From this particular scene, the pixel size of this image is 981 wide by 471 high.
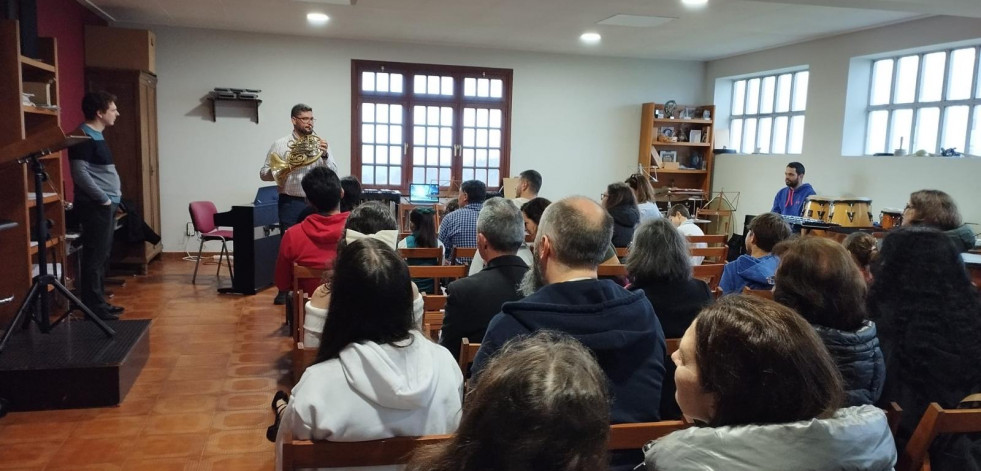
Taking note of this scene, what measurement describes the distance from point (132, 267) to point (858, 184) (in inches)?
294

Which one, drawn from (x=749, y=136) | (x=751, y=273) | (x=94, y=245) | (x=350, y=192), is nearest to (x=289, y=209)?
(x=350, y=192)

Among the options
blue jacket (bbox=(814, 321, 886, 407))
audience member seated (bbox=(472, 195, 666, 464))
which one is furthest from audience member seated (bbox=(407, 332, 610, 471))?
blue jacket (bbox=(814, 321, 886, 407))

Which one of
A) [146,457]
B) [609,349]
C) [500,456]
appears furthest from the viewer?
[146,457]

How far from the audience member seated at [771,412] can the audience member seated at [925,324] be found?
0.91 m

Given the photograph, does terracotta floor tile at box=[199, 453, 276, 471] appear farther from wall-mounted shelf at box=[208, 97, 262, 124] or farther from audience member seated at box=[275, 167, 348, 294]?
wall-mounted shelf at box=[208, 97, 262, 124]

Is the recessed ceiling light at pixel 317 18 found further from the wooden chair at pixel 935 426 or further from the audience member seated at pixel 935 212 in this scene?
the wooden chair at pixel 935 426

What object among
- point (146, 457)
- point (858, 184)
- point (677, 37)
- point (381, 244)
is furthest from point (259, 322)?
point (858, 184)

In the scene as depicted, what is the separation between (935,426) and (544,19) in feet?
18.7

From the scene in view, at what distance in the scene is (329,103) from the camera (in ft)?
26.0

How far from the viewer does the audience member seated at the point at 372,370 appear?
131 cm

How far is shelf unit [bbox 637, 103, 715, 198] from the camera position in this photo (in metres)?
8.77

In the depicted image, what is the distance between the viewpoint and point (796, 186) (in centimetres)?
675

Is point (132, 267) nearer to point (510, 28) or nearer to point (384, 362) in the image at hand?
point (510, 28)

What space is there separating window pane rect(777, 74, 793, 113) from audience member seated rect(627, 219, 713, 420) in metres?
6.81
